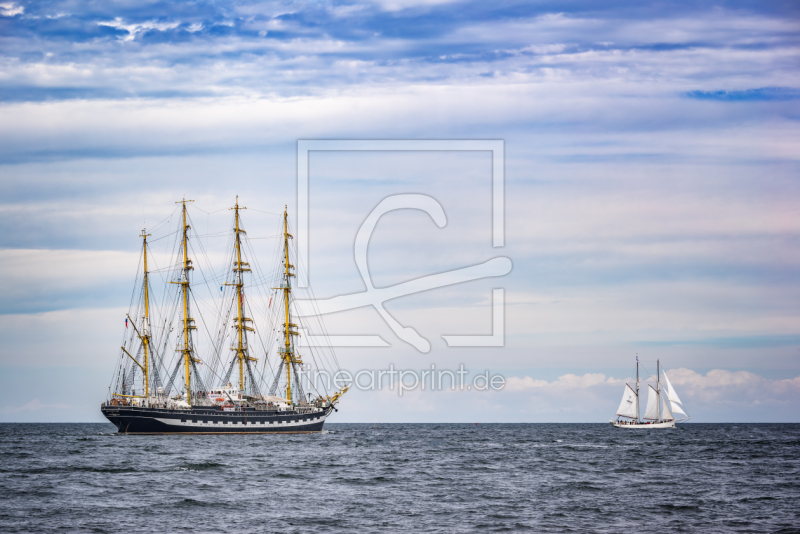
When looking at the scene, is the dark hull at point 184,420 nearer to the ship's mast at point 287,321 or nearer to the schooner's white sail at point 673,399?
the ship's mast at point 287,321

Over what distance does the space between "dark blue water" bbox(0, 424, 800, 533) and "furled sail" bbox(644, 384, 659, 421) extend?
10587 centimetres

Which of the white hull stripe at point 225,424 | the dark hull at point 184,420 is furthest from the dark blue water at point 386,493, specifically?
the white hull stripe at point 225,424

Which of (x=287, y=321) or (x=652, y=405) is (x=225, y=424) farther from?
(x=652, y=405)

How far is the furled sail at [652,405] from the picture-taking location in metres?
194

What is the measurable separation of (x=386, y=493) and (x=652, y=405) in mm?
157614

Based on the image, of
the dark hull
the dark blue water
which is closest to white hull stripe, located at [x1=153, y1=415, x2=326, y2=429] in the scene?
the dark hull

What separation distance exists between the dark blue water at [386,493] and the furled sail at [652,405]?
10587 centimetres

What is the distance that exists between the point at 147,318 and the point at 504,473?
85.0 m

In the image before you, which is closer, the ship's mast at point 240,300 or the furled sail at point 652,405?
the ship's mast at point 240,300

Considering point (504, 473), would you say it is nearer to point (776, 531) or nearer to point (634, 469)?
point (634, 469)

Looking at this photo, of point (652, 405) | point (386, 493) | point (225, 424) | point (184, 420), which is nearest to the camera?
point (386, 493)

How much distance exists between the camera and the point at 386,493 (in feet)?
182

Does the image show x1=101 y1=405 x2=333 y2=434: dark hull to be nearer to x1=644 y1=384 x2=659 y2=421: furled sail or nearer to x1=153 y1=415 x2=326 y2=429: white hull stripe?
x1=153 y1=415 x2=326 y2=429: white hull stripe

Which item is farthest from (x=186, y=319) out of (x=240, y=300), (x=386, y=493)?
(x=386, y=493)
